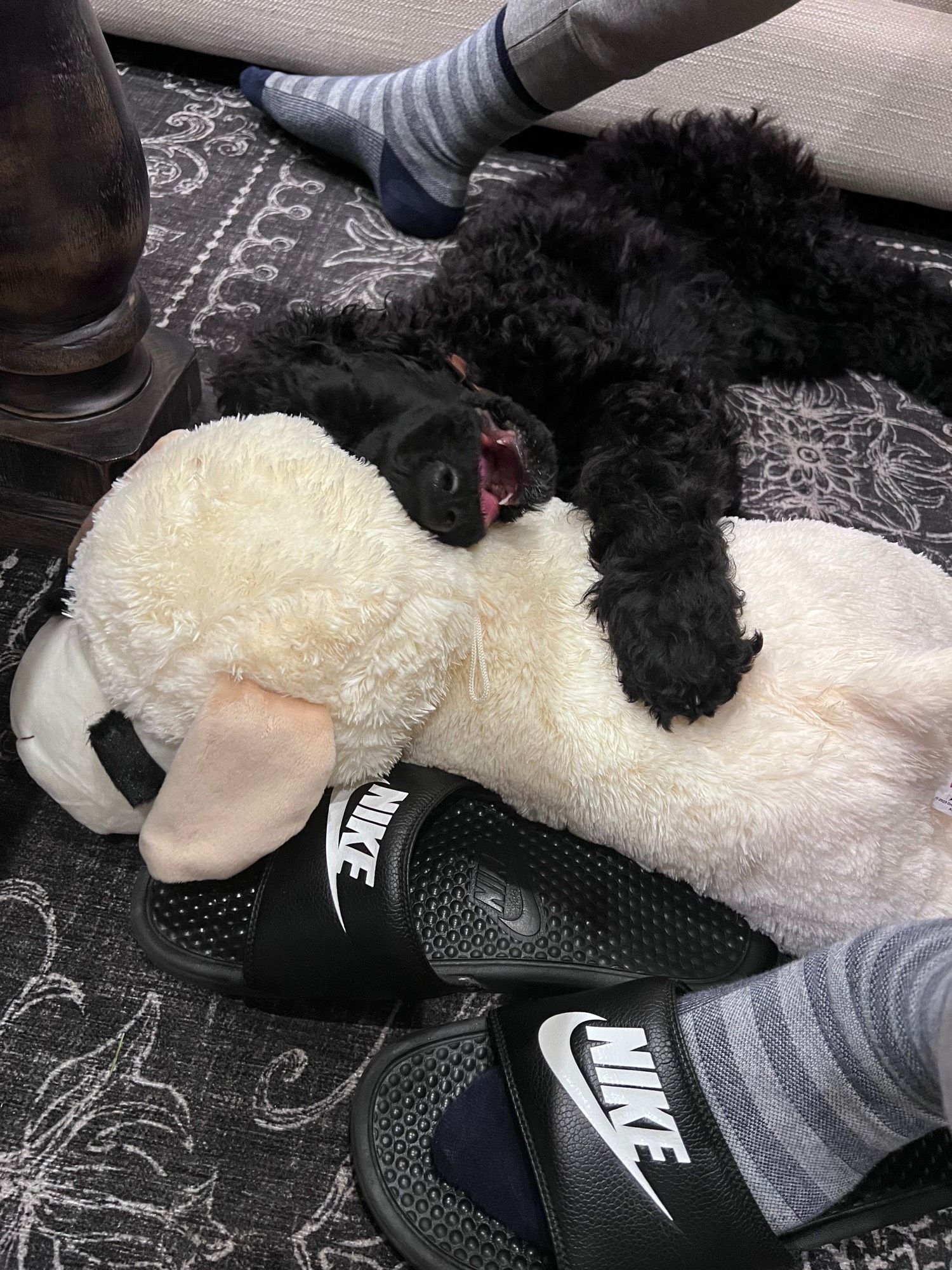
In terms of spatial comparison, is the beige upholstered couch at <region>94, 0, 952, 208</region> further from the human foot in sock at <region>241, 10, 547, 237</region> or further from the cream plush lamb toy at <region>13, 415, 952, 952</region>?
the cream plush lamb toy at <region>13, 415, 952, 952</region>

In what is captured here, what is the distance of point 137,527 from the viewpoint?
767mm

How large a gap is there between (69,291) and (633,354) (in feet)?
2.16

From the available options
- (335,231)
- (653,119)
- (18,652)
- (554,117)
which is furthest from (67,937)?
(554,117)

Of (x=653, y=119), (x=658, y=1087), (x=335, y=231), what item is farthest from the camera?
(x=335, y=231)

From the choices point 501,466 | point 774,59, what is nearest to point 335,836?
point 501,466

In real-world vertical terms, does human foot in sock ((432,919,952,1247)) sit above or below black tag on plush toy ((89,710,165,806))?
above

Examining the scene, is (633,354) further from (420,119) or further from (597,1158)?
(597,1158)

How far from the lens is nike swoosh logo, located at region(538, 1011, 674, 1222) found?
2.34 feet

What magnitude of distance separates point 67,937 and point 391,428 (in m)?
0.56

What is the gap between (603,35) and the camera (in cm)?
135

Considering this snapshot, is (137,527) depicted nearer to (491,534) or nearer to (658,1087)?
(491,534)

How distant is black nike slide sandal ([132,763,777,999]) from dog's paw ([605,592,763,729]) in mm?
176

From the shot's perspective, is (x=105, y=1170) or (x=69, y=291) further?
(x=69, y=291)

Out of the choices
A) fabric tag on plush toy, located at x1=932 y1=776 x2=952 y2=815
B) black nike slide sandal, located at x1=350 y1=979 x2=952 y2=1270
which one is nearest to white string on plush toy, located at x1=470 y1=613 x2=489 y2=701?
black nike slide sandal, located at x1=350 y1=979 x2=952 y2=1270
